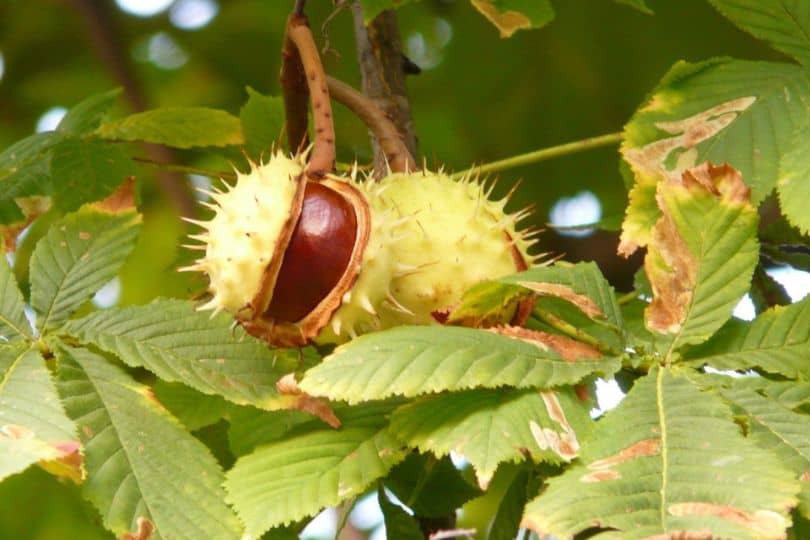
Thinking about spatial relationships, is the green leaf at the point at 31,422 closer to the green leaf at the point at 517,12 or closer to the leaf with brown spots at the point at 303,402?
the leaf with brown spots at the point at 303,402

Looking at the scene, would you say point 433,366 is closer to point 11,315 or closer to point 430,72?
point 11,315

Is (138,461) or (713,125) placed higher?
(713,125)

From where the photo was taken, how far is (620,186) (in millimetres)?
2592

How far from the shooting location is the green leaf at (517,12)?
1651mm

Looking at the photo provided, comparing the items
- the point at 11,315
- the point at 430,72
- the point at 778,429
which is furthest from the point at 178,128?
the point at 430,72

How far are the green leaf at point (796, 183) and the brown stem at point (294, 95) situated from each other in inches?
22.4

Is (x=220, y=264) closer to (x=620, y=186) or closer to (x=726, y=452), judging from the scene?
(x=726, y=452)

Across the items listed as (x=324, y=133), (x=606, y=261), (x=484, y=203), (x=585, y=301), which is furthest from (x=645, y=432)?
(x=606, y=261)

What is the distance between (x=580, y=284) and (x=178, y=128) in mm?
750

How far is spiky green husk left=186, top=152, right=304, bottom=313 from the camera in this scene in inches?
46.0

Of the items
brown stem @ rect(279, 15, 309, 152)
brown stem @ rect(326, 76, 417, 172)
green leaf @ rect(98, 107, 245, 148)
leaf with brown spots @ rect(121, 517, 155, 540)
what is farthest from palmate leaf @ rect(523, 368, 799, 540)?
green leaf @ rect(98, 107, 245, 148)

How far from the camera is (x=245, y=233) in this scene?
1179 millimetres

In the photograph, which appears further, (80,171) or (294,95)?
(80,171)

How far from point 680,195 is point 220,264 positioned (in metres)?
0.48
